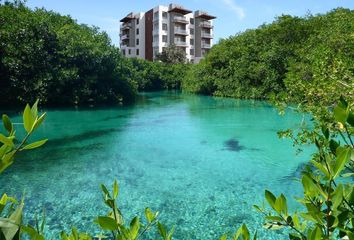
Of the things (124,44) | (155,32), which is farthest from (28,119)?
(124,44)

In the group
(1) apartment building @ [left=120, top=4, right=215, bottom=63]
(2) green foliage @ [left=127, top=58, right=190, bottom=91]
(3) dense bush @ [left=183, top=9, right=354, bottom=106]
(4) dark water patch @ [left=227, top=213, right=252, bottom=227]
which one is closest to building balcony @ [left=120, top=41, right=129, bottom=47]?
(1) apartment building @ [left=120, top=4, right=215, bottom=63]

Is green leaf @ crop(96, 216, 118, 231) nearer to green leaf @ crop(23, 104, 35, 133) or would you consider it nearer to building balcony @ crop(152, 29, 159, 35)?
green leaf @ crop(23, 104, 35, 133)

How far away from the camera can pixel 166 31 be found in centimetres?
6194

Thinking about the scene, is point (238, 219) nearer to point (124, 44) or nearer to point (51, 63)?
point (51, 63)

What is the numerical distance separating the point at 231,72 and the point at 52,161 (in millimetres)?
27578

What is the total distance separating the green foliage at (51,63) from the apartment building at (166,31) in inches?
1325

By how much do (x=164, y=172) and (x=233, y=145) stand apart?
441 centimetres

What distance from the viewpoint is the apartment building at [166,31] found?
61.8 m

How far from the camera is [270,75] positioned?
31859 millimetres

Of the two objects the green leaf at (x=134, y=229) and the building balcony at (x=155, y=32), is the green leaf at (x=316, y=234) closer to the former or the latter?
the green leaf at (x=134, y=229)

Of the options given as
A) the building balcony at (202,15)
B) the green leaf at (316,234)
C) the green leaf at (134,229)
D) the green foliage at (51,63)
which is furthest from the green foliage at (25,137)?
the building balcony at (202,15)

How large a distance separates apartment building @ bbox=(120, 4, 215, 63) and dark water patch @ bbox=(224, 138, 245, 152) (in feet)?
158

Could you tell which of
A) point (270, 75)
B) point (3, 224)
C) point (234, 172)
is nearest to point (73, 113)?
point (234, 172)

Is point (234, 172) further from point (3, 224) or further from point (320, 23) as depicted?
point (320, 23)
